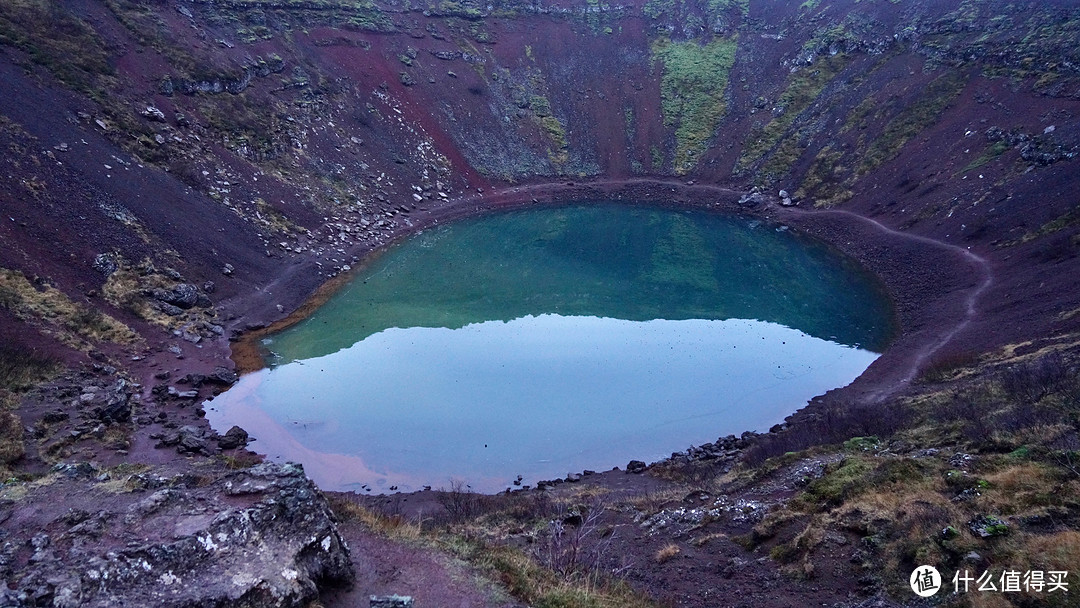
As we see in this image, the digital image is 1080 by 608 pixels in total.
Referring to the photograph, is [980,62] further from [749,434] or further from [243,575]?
[243,575]

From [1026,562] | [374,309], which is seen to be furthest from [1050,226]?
[374,309]

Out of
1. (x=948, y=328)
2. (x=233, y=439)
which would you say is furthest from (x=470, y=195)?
(x=948, y=328)

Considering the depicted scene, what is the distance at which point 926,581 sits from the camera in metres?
9.66

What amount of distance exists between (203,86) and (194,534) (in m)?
41.7

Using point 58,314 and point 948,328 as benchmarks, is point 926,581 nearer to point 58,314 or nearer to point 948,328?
point 948,328

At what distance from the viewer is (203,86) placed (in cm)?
4344

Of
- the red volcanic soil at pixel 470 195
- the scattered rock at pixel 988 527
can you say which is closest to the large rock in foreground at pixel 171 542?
the red volcanic soil at pixel 470 195

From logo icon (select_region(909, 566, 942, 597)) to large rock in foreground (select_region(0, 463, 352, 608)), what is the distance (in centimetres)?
854

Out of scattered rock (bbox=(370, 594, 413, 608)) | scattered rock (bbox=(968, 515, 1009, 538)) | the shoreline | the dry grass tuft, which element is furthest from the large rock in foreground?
the shoreline

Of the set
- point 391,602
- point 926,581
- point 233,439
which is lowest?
point 391,602

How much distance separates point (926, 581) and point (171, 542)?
1077cm

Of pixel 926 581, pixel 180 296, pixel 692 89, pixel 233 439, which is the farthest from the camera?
pixel 692 89

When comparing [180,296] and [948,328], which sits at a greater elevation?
[948,328]

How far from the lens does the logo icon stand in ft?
31.1
